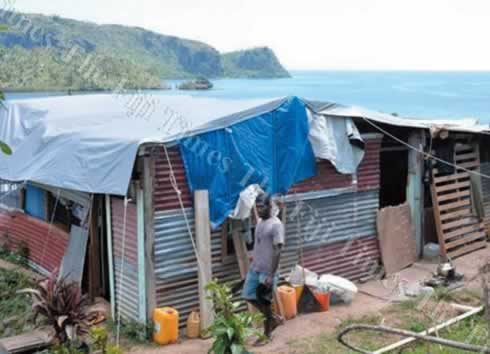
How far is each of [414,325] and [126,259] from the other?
12.8 ft

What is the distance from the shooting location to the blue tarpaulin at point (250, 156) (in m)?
7.96

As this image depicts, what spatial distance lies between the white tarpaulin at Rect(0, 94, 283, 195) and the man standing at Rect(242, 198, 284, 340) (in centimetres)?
145

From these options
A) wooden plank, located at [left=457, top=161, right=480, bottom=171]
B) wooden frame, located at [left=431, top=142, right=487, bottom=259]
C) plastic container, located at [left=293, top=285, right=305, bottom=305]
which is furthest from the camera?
wooden plank, located at [left=457, top=161, right=480, bottom=171]

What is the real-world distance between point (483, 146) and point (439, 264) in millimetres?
3220

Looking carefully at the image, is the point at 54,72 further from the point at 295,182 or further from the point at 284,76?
the point at 284,76

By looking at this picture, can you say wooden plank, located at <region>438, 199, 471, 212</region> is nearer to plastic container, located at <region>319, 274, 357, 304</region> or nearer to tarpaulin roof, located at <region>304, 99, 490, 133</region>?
tarpaulin roof, located at <region>304, 99, 490, 133</region>

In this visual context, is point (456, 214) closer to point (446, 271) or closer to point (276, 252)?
point (446, 271)

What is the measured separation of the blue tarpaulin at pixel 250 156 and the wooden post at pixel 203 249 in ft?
0.50

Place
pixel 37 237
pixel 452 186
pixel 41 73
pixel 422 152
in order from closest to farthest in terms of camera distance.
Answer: pixel 37 237 → pixel 422 152 → pixel 452 186 → pixel 41 73

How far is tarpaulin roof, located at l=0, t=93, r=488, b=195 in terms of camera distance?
779cm

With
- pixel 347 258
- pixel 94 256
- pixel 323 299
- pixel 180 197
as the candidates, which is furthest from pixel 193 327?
pixel 347 258

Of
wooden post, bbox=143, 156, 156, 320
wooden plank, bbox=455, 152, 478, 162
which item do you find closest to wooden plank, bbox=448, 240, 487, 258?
wooden plank, bbox=455, 152, 478, 162

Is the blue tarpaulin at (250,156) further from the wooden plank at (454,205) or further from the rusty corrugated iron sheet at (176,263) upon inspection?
the wooden plank at (454,205)

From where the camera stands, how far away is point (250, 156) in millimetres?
8367
